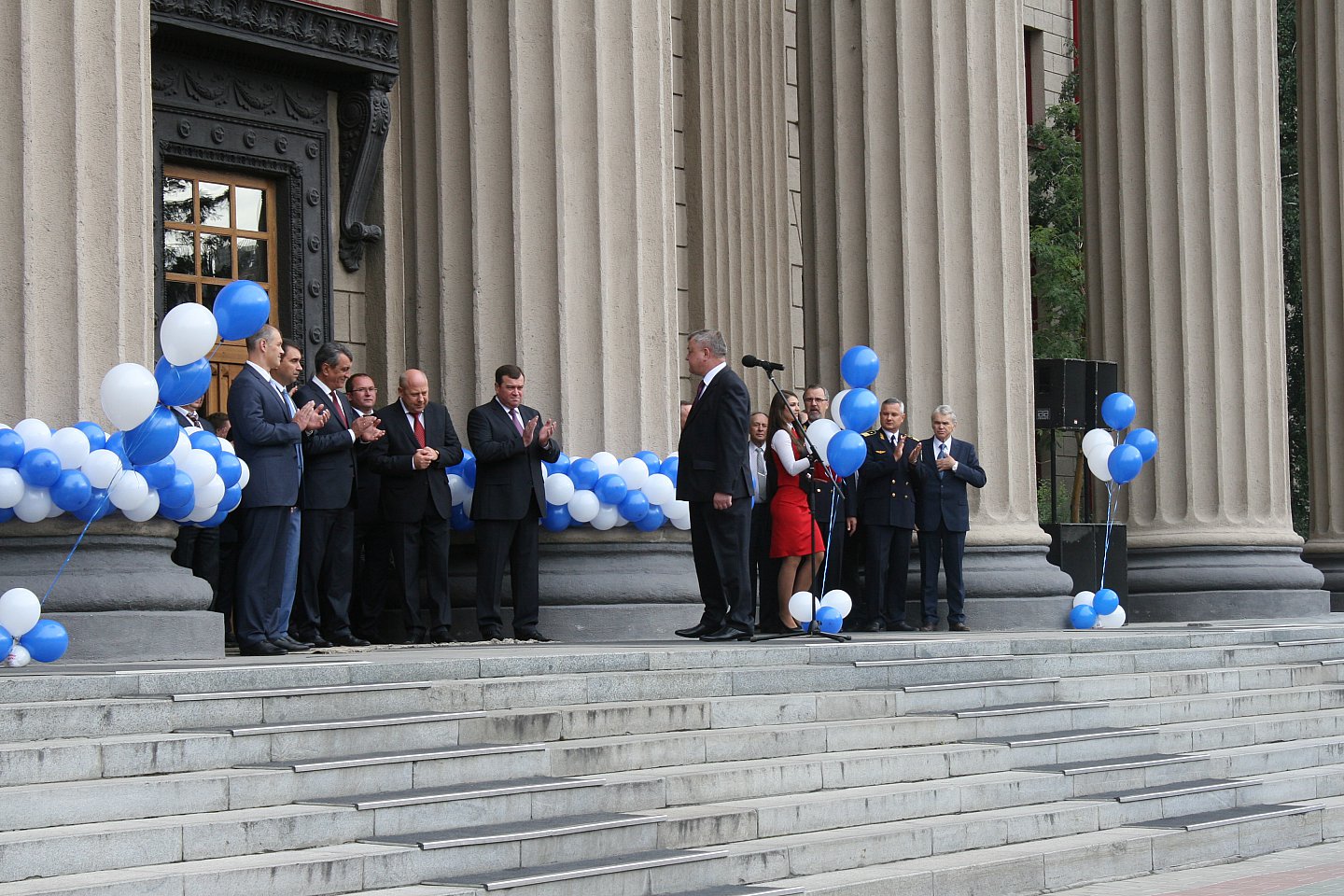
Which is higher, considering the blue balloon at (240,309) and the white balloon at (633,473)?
the blue balloon at (240,309)

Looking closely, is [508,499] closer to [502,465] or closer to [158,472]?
[502,465]

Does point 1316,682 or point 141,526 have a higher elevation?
point 141,526

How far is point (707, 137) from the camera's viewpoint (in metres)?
21.8

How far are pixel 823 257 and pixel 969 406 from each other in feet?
6.34

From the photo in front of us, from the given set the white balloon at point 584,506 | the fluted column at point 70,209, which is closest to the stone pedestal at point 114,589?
the fluted column at point 70,209

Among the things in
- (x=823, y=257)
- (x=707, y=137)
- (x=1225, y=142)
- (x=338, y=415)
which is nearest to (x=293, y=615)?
(x=338, y=415)

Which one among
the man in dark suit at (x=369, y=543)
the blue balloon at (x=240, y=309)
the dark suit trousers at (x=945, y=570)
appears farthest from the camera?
the dark suit trousers at (x=945, y=570)

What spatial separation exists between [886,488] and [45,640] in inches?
322

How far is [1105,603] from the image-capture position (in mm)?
16828

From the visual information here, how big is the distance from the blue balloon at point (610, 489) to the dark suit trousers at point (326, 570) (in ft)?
6.10

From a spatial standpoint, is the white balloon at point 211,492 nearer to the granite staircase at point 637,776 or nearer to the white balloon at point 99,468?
the white balloon at point 99,468

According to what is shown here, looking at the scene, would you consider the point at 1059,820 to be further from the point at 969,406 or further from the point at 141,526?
the point at 969,406

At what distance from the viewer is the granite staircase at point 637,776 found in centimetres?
707

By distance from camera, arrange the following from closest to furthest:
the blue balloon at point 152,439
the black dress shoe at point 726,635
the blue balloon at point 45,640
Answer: the blue balloon at point 45,640
the blue balloon at point 152,439
the black dress shoe at point 726,635
